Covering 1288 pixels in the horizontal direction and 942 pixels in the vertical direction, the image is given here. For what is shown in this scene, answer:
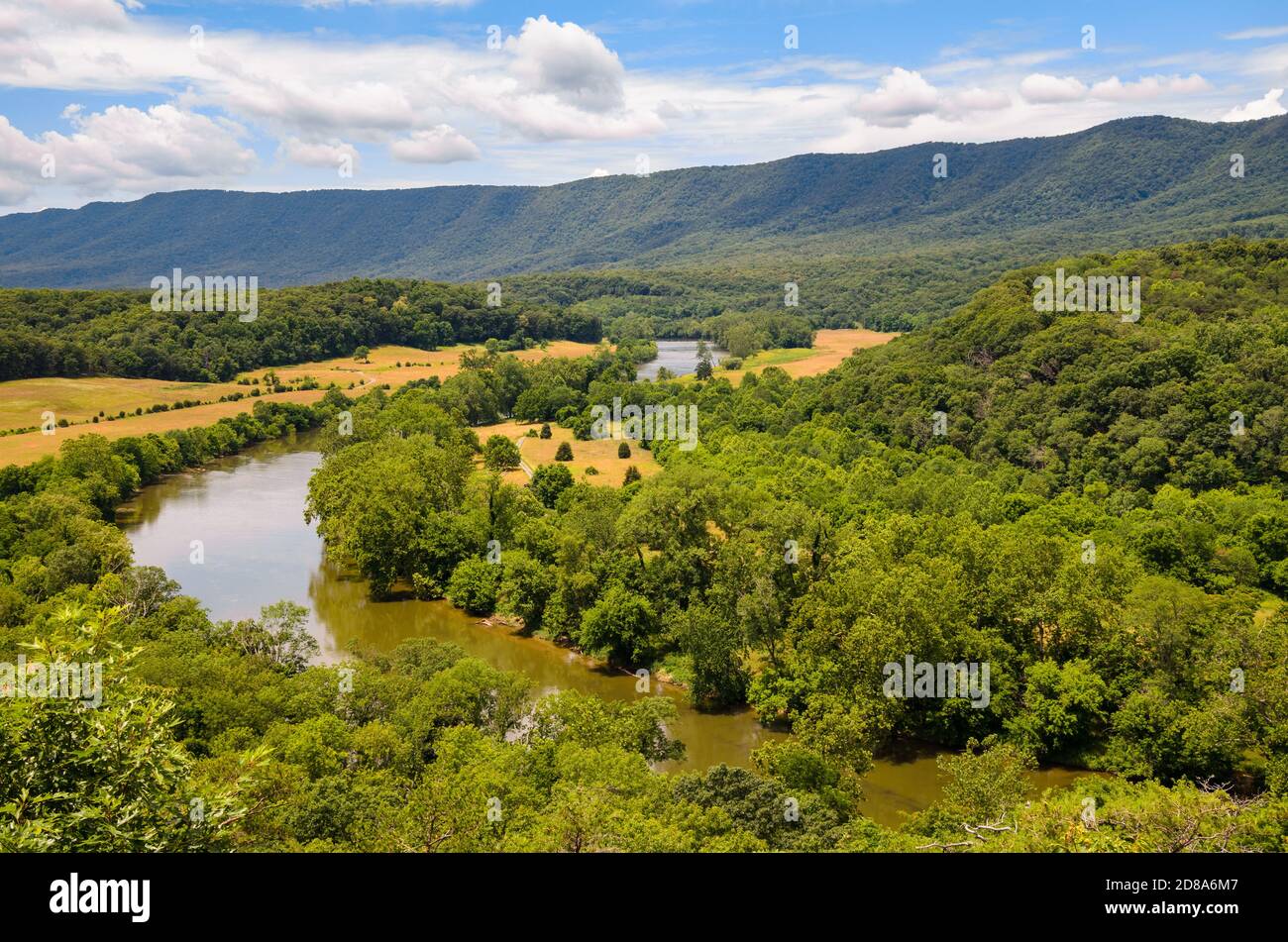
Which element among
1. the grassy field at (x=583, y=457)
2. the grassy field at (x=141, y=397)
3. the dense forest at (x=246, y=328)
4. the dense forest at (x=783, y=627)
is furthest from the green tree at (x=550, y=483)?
the dense forest at (x=246, y=328)

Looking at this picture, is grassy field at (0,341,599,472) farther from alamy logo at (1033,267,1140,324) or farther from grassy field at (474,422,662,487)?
alamy logo at (1033,267,1140,324)

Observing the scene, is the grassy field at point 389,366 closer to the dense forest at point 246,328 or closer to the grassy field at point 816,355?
the dense forest at point 246,328

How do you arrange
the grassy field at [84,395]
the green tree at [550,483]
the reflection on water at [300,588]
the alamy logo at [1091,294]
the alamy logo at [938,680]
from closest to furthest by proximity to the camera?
the alamy logo at [938,680] → the reflection on water at [300,588] → the green tree at [550,483] → the alamy logo at [1091,294] → the grassy field at [84,395]

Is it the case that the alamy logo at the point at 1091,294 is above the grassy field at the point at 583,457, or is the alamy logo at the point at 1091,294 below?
above

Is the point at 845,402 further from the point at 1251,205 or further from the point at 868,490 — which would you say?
the point at 1251,205

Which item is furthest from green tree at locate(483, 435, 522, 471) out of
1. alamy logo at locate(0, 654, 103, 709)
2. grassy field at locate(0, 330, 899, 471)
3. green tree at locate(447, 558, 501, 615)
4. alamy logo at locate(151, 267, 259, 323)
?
alamy logo at locate(151, 267, 259, 323)

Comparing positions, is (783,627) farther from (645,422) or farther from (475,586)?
(645,422)
